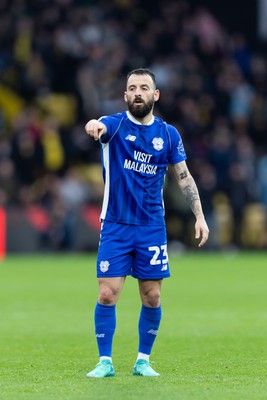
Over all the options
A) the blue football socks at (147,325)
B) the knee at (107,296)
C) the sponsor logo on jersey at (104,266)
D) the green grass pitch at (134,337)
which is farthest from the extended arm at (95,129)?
the green grass pitch at (134,337)

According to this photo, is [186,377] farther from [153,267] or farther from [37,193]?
[37,193]

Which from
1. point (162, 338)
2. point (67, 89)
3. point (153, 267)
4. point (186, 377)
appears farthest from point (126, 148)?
point (67, 89)

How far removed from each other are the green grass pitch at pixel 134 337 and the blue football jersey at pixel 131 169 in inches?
47.8

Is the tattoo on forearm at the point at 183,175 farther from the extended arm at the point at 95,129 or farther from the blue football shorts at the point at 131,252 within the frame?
the extended arm at the point at 95,129

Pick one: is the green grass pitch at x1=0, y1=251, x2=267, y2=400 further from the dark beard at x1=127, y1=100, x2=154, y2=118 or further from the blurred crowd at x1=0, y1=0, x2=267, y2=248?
the blurred crowd at x1=0, y1=0, x2=267, y2=248

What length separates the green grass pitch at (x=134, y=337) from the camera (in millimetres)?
8055

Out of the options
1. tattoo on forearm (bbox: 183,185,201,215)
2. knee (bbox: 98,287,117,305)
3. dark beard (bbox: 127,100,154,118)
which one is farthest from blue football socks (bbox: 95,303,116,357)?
dark beard (bbox: 127,100,154,118)

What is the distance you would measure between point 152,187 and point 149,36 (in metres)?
19.9

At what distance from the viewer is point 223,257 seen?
24.2 meters

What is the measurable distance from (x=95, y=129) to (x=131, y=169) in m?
0.68

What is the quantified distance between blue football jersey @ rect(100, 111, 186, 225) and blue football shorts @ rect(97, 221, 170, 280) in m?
0.07

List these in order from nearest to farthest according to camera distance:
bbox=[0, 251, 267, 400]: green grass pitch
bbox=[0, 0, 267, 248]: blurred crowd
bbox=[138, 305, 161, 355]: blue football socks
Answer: bbox=[0, 251, 267, 400]: green grass pitch → bbox=[138, 305, 161, 355]: blue football socks → bbox=[0, 0, 267, 248]: blurred crowd

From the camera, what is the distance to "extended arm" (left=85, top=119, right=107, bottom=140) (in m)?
8.16

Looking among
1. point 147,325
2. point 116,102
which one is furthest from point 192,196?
point 116,102
